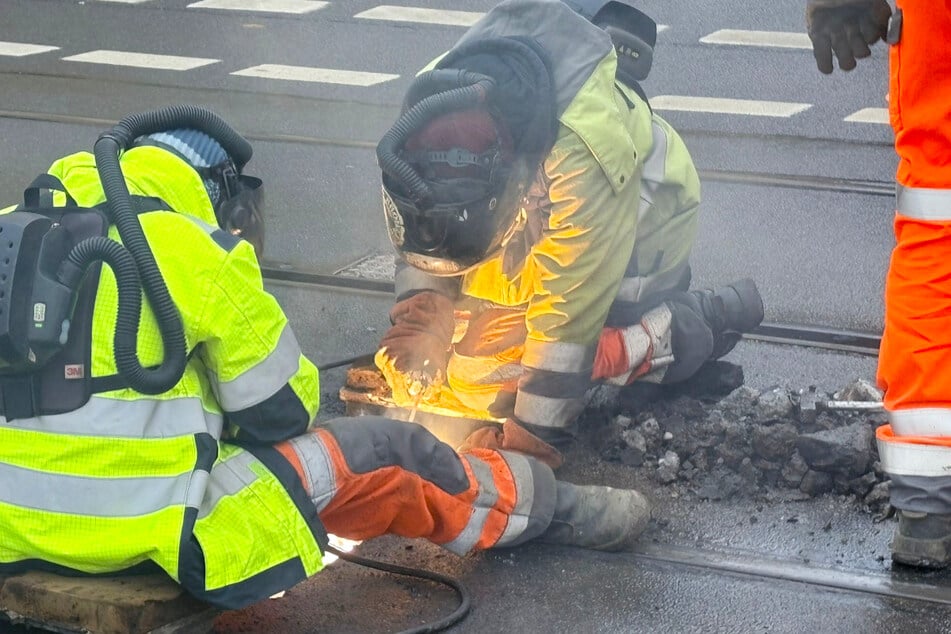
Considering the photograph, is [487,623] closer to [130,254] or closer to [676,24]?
[130,254]

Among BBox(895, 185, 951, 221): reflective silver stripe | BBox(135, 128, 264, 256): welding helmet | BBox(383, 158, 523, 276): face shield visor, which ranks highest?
BBox(135, 128, 264, 256): welding helmet

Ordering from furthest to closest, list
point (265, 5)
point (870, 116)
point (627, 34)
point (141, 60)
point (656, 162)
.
A: point (265, 5), point (141, 60), point (870, 116), point (627, 34), point (656, 162)

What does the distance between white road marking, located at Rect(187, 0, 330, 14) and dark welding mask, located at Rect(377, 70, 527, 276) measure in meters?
6.84

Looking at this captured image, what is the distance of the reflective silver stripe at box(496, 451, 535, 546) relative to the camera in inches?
148

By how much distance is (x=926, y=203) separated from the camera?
3.51 meters

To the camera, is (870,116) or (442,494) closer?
(442,494)

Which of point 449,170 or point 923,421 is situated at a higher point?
point 449,170

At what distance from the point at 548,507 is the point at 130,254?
4.92 feet

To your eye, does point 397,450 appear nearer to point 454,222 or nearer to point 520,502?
point 520,502

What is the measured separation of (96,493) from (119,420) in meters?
0.18

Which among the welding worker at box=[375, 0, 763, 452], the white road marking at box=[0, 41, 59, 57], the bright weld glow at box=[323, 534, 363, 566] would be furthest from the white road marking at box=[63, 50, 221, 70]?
the bright weld glow at box=[323, 534, 363, 566]

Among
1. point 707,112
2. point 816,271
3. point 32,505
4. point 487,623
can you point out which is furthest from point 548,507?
point 707,112

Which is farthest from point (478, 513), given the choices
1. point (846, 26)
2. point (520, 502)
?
point (846, 26)

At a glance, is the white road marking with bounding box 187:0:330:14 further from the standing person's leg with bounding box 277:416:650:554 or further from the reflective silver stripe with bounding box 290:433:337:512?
the reflective silver stripe with bounding box 290:433:337:512
